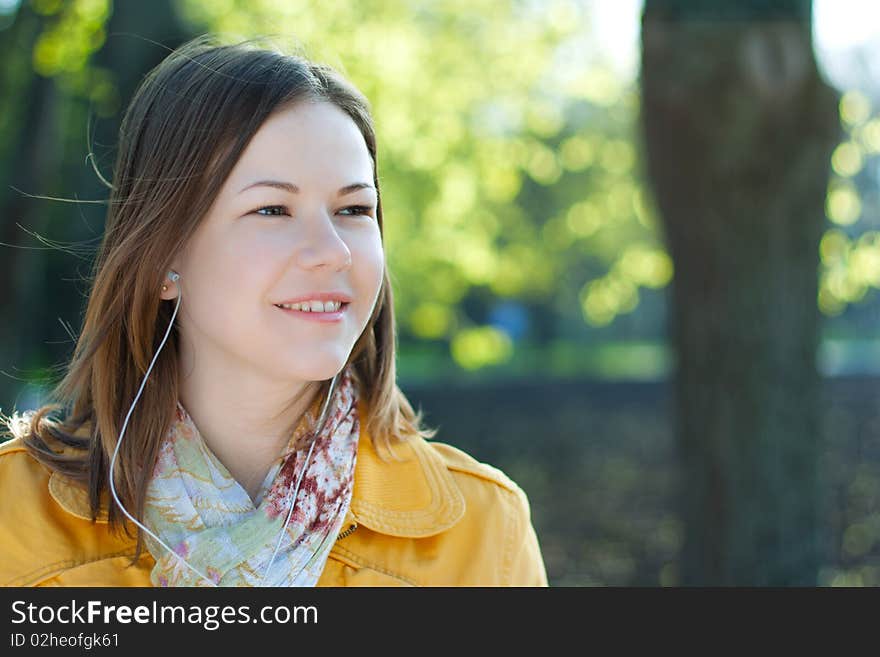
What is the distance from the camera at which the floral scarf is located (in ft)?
6.81

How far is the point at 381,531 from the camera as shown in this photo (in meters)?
2.24

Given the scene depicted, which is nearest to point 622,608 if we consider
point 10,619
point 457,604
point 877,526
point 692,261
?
point 457,604

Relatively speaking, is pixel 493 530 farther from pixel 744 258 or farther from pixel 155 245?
pixel 744 258

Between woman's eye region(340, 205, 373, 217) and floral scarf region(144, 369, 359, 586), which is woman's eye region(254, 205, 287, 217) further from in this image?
floral scarf region(144, 369, 359, 586)

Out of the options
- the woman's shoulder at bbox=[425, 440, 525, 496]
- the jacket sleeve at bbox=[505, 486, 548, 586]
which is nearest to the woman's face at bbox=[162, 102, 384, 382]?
the woman's shoulder at bbox=[425, 440, 525, 496]

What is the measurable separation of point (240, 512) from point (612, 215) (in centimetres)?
1894

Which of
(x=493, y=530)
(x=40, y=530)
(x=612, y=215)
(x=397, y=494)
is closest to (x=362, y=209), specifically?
(x=397, y=494)

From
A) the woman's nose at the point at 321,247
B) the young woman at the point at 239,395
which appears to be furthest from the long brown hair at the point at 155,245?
the woman's nose at the point at 321,247

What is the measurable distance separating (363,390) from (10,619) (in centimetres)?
88

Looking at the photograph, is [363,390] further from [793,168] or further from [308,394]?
[793,168]

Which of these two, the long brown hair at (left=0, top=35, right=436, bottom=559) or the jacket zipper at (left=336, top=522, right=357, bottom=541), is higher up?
the long brown hair at (left=0, top=35, right=436, bottom=559)

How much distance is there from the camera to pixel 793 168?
18.0ft

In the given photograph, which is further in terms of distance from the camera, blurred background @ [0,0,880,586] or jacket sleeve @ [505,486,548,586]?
blurred background @ [0,0,880,586]

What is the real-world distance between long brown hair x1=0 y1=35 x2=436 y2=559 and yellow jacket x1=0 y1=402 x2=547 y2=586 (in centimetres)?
5
